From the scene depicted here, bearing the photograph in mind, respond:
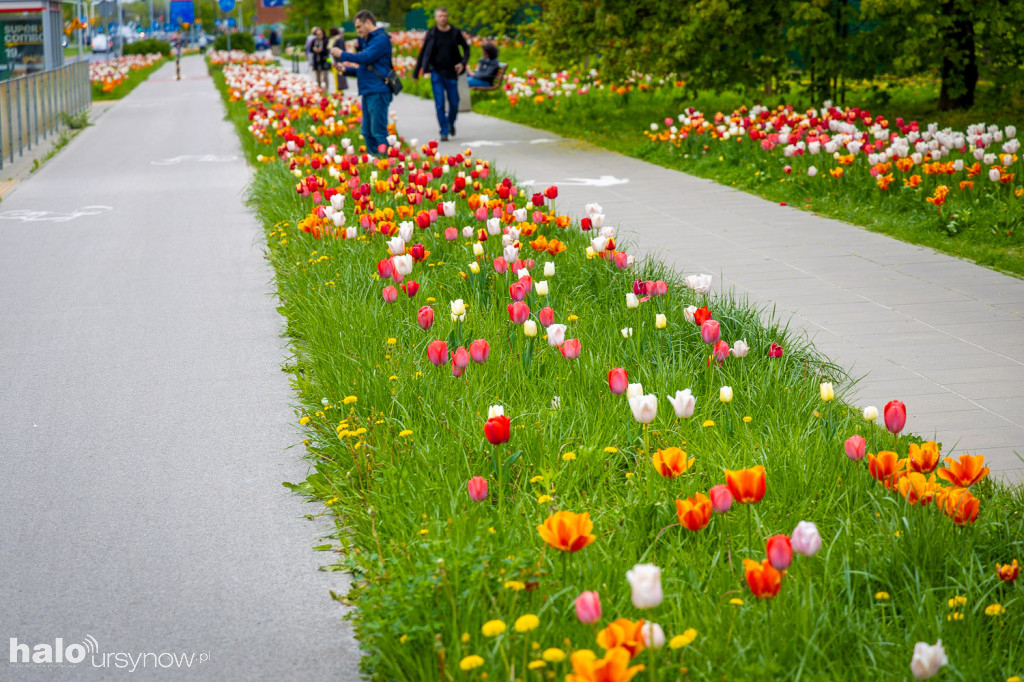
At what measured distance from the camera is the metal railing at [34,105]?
623 inches

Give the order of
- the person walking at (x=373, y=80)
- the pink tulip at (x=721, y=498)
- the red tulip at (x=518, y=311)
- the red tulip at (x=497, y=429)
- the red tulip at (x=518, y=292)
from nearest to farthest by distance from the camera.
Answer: the pink tulip at (x=721, y=498) < the red tulip at (x=497, y=429) < the red tulip at (x=518, y=311) < the red tulip at (x=518, y=292) < the person walking at (x=373, y=80)

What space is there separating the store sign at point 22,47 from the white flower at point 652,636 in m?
19.8

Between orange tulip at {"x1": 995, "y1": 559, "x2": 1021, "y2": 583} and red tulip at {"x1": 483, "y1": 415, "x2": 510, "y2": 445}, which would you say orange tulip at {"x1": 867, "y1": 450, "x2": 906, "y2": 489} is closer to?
orange tulip at {"x1": 995, "y1": 559, "x2": 1021, "y2": 583}

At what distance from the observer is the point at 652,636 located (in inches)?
88.1

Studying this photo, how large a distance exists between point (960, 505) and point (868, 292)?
4289 mm

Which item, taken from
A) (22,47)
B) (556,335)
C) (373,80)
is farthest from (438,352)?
(22,47)

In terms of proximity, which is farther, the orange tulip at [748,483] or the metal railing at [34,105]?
the metal railing at [34,105]

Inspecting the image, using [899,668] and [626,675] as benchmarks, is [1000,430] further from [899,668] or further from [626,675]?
[626,675]

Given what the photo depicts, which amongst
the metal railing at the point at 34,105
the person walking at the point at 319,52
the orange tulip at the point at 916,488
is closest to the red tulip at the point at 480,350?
the orange tulip at the point at 916,488

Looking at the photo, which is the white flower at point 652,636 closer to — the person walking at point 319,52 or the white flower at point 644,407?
the white flower at point 644,407

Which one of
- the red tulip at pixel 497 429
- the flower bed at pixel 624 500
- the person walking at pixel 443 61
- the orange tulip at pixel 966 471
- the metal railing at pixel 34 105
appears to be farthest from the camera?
the person walking at pixel 443 61

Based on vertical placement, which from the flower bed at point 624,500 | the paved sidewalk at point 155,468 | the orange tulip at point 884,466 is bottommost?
the paved sidewalk at point 155,468

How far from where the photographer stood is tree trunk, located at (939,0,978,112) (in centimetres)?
→ 1473

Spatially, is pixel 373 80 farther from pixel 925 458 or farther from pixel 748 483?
pixel 748 483
